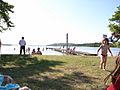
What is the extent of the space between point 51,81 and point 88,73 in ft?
9.75

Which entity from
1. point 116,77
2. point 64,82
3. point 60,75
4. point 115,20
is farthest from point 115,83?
point 115,20

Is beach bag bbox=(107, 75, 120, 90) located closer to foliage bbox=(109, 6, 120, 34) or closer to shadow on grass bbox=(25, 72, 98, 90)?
shadow on grass bbox=(25, 72, 98, 90)

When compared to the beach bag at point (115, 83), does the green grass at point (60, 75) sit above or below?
below

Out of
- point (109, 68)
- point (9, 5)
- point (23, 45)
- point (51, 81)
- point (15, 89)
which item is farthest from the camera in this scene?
point (9, 5)

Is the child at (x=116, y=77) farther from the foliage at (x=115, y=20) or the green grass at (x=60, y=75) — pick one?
the foliage at (x=115, y=20)

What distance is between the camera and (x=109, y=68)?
64.8ft

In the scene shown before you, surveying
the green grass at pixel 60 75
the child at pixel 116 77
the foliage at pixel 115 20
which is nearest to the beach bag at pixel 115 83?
the child at pixel 116 77

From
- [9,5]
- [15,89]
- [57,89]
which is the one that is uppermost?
[9,5]

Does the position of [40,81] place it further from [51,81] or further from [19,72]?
[19,72]

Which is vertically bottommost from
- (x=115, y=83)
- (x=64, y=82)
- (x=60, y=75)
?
(x=64, y=82)

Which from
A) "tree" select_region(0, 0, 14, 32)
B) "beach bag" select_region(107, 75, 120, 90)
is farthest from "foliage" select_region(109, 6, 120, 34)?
"beach bag" select_region(107, 75, 120, 90)

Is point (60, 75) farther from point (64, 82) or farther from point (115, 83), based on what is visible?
point (115, 83)

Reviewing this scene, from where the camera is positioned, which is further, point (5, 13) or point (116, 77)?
point (5, 13)

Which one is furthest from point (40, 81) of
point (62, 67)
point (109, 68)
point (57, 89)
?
point (109, 68)
